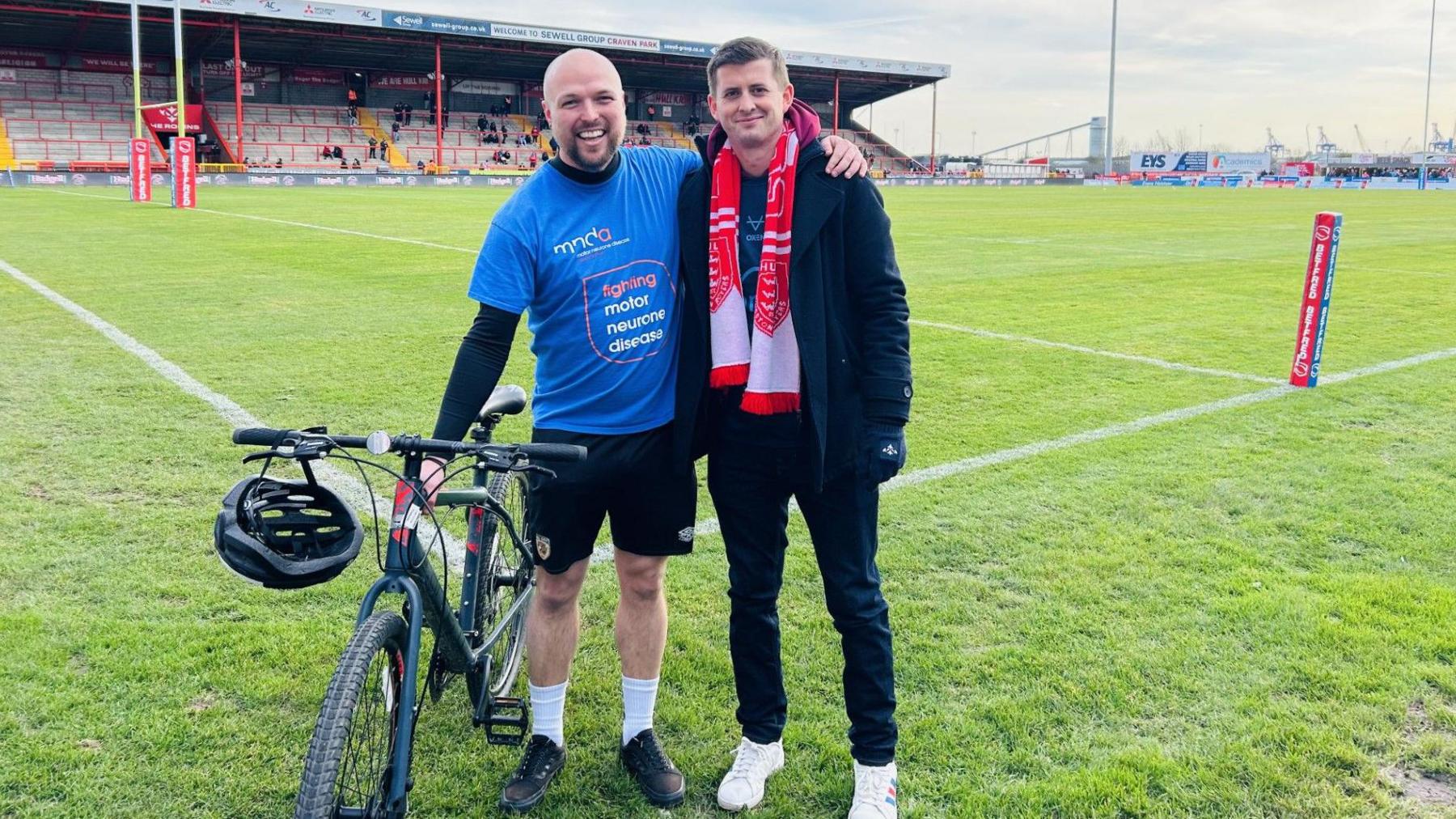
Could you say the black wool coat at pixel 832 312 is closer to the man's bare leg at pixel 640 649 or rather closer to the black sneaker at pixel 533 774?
the man's bare leg at pixel 640 649

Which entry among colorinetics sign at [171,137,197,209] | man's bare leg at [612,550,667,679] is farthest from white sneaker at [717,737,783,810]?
colorinetics sign at [171,137,197,209]

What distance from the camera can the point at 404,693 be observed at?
2.32 metres

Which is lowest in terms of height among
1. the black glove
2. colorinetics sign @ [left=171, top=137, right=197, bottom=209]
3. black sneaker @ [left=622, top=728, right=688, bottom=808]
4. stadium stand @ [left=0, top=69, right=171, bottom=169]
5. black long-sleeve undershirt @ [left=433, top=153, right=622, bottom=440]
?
black sneaker @ [left=622, top=728, right=688, bottom=808]

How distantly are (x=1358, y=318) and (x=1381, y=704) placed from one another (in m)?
8.88

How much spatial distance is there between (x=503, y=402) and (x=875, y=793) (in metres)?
1.43

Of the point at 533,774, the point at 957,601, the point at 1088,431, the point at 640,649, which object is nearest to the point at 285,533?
the point at 533,774

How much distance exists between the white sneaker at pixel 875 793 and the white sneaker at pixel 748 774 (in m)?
0.24

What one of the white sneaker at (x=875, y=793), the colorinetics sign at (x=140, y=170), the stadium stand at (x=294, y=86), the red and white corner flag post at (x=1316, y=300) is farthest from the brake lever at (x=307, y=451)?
the stadium stand at (x=294, y=86)

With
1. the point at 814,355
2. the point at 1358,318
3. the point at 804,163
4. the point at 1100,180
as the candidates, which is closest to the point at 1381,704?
the point at 814,355

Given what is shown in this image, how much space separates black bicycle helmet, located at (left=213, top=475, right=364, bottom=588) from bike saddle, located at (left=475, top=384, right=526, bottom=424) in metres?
0.79

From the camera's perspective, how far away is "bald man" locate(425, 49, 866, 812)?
2.72 m

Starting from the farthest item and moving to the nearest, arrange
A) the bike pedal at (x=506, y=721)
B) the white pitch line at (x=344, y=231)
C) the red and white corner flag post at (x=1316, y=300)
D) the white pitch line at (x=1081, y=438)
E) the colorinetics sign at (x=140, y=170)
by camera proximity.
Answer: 1. the colorinetics sign at (x=140, y=170)
2. the white pitch line at (x=344, y=231)
3. the red and white corner flag post at (x=1316, y=300)
4. the white pitch line at (x=1081, y=438)
5. the bike pedal at (x=506, y=721)

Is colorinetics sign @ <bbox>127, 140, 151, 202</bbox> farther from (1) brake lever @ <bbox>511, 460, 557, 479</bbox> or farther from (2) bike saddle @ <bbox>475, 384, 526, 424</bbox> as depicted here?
(1) brake lever @ <bbox>511, 460, 557, 479</bbox>

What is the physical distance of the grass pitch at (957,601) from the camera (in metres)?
2.93
